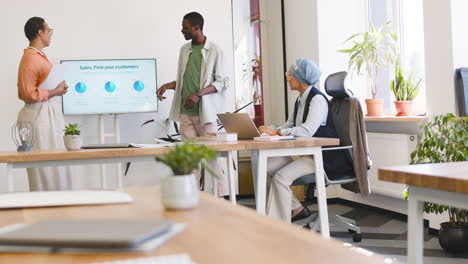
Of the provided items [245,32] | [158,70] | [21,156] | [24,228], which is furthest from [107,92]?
[24,228]

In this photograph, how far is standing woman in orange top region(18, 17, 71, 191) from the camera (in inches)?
162

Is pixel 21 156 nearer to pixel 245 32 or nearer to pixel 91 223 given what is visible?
pixel 91 223

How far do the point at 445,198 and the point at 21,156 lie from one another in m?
2.24

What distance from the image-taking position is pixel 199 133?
4.98 meters

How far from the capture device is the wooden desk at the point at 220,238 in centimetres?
81

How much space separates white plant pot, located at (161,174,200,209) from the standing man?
3400mm

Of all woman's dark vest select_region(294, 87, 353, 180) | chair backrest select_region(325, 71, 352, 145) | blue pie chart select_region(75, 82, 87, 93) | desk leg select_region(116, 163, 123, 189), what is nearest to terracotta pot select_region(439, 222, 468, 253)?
woman's dark vest select_region(294, 87, 353, 180)

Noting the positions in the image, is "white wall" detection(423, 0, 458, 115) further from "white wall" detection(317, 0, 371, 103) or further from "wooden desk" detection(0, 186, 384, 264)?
"wooden desk" detection(0, 186, 384, 264)

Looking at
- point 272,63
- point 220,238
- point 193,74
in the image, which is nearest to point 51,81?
point 193,74

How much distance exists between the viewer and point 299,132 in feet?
13.1

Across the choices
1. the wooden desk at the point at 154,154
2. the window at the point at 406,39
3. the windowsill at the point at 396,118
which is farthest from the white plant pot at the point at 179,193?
the window at the point at 406,39

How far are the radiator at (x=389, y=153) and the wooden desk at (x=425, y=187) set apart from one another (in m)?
2.98

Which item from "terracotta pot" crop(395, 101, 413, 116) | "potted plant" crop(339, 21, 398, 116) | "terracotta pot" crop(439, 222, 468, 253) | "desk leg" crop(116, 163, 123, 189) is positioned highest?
"potted plant" crop(339, 21, 398, 116)

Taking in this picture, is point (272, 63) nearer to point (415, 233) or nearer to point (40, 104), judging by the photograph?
point (40, 104)
